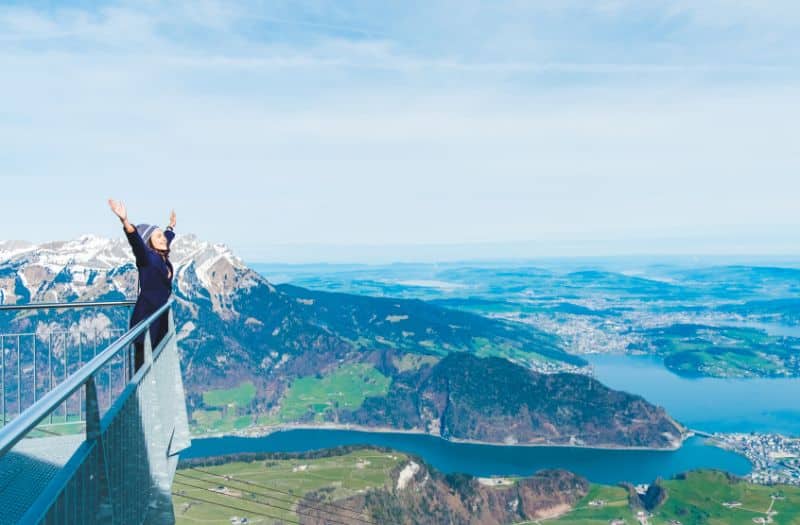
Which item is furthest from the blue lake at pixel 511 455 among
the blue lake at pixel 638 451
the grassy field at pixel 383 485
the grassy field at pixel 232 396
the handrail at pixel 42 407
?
the handrail at pixel 42 407

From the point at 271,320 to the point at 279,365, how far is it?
2222cm

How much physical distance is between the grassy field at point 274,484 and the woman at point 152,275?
2083 inches

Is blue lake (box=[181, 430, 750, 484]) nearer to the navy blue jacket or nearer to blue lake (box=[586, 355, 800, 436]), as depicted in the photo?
blue lake (box=[586, 355, 800, 436])

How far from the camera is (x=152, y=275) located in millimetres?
6074

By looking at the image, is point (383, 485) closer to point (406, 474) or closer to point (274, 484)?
point (406, 474)

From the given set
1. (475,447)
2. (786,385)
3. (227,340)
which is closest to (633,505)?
(475,447)

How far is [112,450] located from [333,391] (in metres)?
140

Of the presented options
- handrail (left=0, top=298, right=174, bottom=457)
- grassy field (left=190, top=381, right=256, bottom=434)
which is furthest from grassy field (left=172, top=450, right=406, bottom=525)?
handrail (left=0, top=298, right=174, bottom=457)

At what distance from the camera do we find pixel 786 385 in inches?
5468

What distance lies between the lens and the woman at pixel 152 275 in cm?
584

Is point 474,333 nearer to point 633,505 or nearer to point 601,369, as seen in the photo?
point 601,369

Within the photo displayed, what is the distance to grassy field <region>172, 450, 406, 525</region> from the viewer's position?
2327 inches

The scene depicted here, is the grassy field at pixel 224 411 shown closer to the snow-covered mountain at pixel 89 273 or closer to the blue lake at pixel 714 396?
the snow-covered mountain at pixel 89 273


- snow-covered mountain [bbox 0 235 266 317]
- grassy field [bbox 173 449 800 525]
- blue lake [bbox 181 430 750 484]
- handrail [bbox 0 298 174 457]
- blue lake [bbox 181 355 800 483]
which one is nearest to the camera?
handrail [bbox 0 298 174 457]
